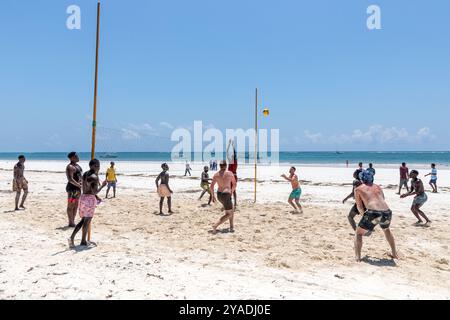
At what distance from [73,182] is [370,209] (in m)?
6.19

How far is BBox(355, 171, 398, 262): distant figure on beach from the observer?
5.40m

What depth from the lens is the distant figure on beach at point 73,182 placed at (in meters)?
7.28

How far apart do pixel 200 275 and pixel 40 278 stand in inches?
90.6

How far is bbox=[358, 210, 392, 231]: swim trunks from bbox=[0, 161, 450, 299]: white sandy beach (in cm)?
67

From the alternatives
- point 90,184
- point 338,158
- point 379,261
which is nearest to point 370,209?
point 379,261

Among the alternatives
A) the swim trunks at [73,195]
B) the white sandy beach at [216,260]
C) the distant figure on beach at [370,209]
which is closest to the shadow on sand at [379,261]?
the white sandy beach at [216,260]

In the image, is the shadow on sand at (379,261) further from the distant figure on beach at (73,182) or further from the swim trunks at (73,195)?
the swim trunks at (73,195)

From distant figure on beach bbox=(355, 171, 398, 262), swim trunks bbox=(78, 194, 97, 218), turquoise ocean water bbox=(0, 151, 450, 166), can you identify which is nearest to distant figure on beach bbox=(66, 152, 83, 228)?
swim trunks bbox=(78, 194, 97, 218)

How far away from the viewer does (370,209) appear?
5461 millimetres

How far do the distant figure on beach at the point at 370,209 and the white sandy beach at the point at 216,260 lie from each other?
580mm

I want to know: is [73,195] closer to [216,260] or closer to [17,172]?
[17,172]

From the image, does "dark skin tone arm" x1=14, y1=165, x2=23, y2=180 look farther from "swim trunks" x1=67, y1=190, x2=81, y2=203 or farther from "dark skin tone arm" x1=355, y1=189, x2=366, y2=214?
"dark skin tone arm" x1=355, y1=189, x2=366, y2=214
